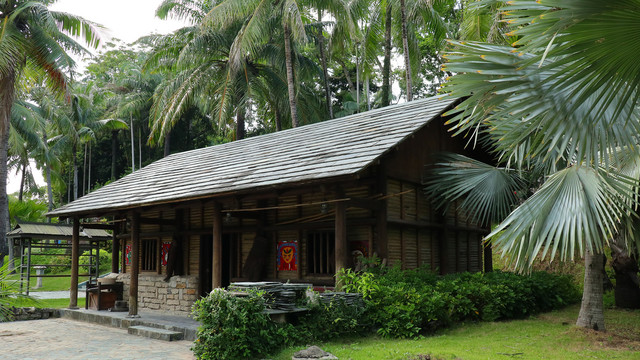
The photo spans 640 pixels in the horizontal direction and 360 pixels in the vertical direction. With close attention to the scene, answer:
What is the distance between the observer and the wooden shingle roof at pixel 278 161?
9656 millimetres

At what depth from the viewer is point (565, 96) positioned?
559 cm

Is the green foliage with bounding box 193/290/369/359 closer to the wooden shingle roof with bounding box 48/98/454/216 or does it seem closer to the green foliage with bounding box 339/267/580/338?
the green foliage with bounding box 339/267/580/338

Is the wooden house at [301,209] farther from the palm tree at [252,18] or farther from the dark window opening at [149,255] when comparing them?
the palm tree at [252,18]

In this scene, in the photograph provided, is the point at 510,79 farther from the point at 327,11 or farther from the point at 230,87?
the point at 230,87

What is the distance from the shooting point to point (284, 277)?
11.9 metres

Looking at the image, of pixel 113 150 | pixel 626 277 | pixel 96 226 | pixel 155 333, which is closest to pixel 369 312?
pixel 155 333

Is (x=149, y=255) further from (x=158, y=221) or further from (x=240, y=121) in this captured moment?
(x=240, y=121)

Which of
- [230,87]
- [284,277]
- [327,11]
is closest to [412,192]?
[284,277]

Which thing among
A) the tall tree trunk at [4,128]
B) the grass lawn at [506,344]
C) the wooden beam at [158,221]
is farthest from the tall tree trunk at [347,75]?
the grass lawn at [506,344]

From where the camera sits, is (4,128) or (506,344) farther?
(4,128)

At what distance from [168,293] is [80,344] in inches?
165

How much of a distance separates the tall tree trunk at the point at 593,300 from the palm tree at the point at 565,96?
1.59m

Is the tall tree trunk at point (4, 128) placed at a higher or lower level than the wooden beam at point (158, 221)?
higher

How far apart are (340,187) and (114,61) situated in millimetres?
42339
